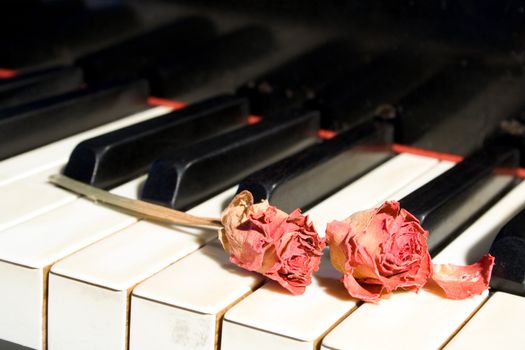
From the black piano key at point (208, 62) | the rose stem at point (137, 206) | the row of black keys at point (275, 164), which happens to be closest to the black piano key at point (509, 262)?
the row of black keys at point (275, 164)

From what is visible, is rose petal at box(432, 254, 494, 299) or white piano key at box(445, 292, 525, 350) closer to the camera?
white piano key at box(445, 292, 525, 350)

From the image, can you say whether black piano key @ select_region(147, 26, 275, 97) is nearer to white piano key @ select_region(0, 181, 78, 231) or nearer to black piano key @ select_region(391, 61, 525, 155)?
black piano key @ select_region(391, 61, 525, 155)

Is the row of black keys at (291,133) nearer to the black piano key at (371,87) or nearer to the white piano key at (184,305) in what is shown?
the black piano key at (371,87)

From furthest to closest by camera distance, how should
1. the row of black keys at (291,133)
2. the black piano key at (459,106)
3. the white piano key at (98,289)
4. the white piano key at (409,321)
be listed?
the black piano key at (459,106) → the row of black keys at (291,133) → the white piano key at (98,289) → the white piano key at (409,321)

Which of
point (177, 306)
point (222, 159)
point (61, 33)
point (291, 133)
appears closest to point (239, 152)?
point (222, 159)

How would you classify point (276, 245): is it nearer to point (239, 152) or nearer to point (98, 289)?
point (98, 289)

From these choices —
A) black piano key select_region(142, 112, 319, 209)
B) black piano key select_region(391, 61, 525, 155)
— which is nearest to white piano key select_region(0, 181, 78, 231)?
black piano key select_region(142, 112, 319, 209)
